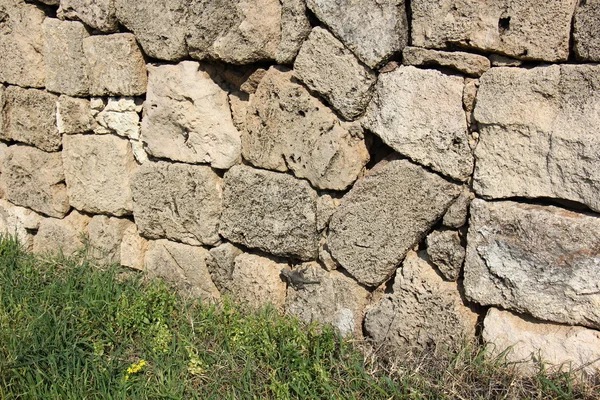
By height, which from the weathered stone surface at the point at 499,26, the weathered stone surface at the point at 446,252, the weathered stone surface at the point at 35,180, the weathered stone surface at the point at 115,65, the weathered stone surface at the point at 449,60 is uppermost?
the weathered stone surface at the point at 499,26

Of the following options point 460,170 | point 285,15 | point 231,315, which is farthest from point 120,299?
point 460,170

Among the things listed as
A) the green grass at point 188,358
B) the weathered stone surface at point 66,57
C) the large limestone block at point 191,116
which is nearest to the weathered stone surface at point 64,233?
the green grass at point 188,358

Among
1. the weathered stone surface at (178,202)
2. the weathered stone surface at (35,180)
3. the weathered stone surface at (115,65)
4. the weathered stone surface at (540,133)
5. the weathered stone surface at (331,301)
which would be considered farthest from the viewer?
the weathered stone surface at (35,180)

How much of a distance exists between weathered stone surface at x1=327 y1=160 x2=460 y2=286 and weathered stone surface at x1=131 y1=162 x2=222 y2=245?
2.36 ft

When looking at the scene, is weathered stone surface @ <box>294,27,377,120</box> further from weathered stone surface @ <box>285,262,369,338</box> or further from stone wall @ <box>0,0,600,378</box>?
weathered stone surface @ <box>285,262,369,338</box>

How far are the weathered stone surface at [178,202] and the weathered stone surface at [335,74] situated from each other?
0.82 metres

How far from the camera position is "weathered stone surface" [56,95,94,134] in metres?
3.86

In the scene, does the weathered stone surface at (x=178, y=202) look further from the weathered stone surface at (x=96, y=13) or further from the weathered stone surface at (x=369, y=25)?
the weathered stone surface at (x=369, y=25)

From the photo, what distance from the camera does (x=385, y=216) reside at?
286cm

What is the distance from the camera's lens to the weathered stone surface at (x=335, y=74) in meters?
2.80

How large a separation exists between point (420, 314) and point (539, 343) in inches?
20.1

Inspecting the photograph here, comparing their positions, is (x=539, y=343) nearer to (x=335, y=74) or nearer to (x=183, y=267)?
(x=335, y=74)

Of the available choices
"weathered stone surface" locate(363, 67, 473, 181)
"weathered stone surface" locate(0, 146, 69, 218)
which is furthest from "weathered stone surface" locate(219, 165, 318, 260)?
"weathered stone surface" locate(0, 146, 69, 218)

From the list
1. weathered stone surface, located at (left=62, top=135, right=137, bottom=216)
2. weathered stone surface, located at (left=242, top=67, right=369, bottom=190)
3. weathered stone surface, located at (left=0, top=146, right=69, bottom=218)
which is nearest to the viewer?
weathered stone surface, located at (left=242, top=67, right=369, bottom=190)
